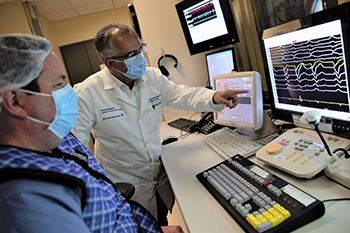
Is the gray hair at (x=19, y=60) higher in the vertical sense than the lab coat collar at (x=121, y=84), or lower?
higher

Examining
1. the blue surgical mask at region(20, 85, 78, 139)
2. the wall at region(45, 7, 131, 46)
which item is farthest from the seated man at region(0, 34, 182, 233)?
the wall at region(45, 7, 131, 46)

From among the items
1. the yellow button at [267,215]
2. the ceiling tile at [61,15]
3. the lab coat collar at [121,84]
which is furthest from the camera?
the ceiling tile at [61,15]

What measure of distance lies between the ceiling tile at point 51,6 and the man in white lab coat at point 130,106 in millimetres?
3428

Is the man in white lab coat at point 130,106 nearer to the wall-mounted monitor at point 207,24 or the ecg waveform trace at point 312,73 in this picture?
the ecg waveform trace at point 312,73

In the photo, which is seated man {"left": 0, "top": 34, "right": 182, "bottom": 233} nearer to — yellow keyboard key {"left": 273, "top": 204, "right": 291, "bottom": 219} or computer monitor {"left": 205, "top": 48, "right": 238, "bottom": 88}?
yellow keyboard key {"left": 273, "top": 204, "right": 291, "bottom": 219}

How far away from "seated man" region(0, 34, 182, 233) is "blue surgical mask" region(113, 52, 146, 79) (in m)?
0.57

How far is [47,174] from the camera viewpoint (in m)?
0.51

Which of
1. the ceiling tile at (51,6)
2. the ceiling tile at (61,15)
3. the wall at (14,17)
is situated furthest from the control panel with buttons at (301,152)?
the ceiling tile at (61,15)

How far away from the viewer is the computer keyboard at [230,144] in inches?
40.2

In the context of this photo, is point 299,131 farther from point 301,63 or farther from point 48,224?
point 48,224

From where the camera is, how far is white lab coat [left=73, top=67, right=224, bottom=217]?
4.07ft

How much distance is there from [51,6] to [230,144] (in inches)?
172

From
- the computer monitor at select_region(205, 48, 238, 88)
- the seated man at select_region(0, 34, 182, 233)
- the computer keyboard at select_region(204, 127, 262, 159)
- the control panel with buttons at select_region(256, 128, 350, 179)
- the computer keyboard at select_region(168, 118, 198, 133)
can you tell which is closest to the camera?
the seated man at select_region(0, 34, 182, 233)

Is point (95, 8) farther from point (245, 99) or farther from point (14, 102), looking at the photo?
point (14, 102)
